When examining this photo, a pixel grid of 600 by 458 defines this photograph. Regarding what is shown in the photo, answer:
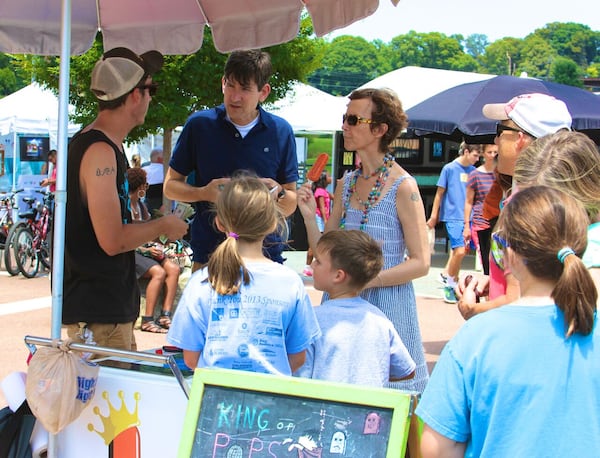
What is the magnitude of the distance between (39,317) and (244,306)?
22.1 feet

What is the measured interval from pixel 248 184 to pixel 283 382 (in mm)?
776

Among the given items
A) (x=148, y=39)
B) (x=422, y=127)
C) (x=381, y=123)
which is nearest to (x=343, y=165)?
(x=422, y=127)

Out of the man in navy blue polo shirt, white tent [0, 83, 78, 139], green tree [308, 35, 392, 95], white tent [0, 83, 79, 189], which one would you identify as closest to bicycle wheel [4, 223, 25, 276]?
white tent [0, 83, 79, 189]

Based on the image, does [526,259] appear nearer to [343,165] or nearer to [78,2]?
[78,2]

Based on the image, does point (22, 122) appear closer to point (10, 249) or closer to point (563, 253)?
point (10, 249)

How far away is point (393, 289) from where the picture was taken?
133 inches

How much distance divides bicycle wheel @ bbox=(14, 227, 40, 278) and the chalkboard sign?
10058mm

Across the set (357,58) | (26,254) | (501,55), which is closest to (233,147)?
(26,254)

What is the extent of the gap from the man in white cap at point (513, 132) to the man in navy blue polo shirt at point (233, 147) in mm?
1098

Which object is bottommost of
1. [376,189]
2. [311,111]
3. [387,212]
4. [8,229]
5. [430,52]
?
[8,229]

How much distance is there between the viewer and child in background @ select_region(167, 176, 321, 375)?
2613 mm

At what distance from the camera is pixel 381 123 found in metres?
3.48

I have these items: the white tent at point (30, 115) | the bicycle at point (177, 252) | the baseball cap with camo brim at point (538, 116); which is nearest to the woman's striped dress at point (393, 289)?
the baseball cap with camo brim at point (538, 116)

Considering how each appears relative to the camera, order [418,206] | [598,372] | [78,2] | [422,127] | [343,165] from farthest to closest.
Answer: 1. [343,165]
2. [422,127]
3. [78,2]
4. [418,206]
5. [598,372]
